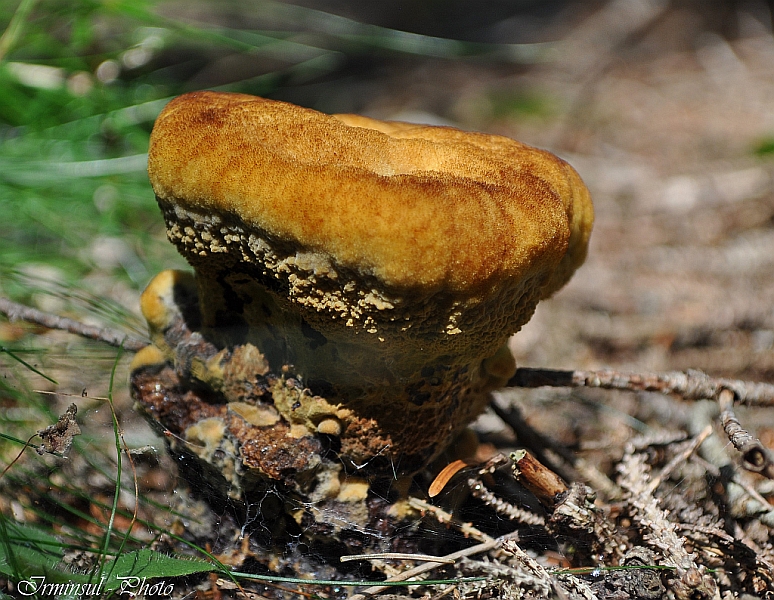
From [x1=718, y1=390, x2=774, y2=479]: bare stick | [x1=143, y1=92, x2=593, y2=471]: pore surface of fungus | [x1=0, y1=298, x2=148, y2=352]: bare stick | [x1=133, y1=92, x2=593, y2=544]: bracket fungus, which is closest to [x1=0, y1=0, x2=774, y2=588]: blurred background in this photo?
[x1=0, y1=298, x2=148, y2=352]: bare stick

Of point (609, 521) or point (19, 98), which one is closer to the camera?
point (609, 521)

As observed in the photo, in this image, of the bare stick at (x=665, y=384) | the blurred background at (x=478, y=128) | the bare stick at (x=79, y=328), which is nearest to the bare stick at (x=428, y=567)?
the bare stick at (x=665, y=384)

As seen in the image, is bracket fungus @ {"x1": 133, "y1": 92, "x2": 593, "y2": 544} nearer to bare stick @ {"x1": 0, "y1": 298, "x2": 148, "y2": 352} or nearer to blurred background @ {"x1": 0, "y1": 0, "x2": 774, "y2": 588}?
bare stick @ {"x1": 0, "y1": 298, "x2": 148, "y2": 352}

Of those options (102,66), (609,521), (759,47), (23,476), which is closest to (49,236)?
(102,66)

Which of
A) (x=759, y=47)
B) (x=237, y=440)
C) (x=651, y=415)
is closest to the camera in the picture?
(x=237, y=440)

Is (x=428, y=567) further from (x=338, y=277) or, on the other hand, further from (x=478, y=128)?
(x=478, y=128)

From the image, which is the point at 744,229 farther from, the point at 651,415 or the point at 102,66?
the point at 102,66

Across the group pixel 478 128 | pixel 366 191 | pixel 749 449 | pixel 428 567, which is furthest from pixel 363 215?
pixel 478 128
